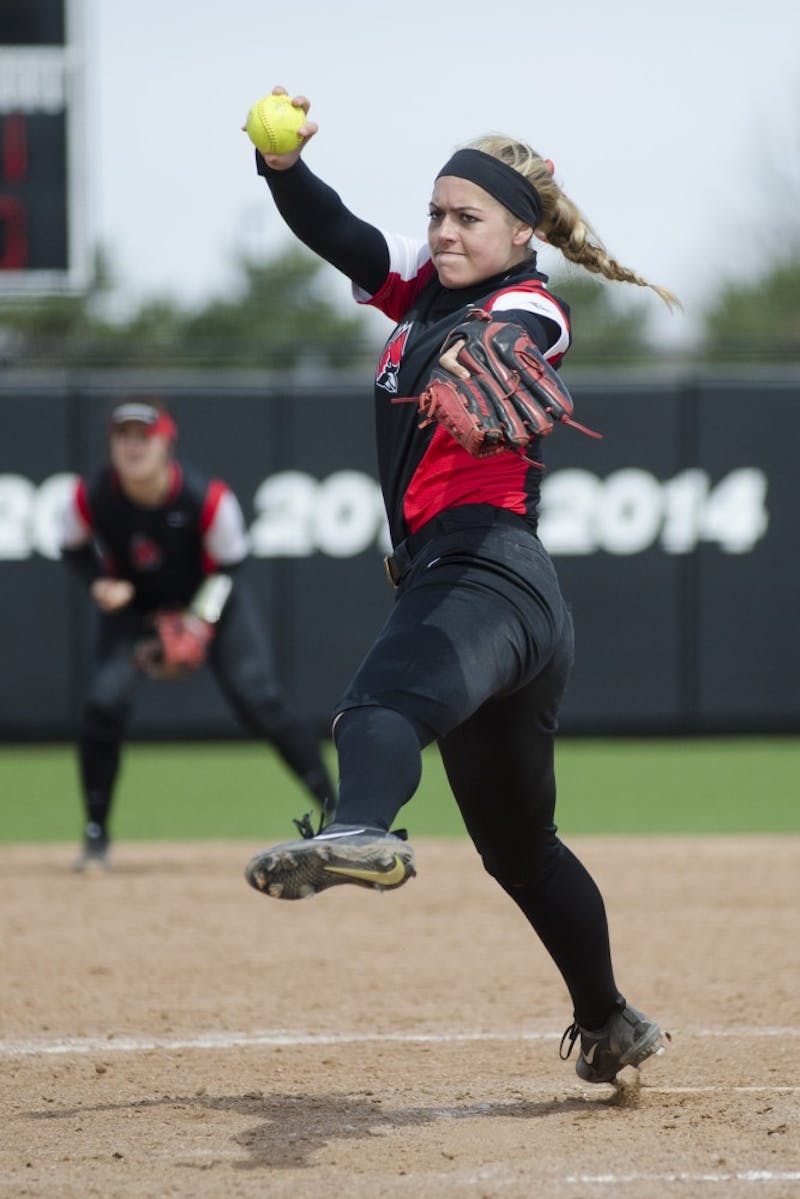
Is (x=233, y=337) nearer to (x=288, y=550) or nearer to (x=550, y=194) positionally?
(x=288, y=550)

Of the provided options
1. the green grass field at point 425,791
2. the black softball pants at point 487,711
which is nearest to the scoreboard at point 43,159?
the green grass field at point 425,791

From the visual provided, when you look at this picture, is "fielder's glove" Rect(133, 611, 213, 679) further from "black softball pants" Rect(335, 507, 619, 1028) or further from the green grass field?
"black softball pants" Rect(335, 507, 619, 1028)

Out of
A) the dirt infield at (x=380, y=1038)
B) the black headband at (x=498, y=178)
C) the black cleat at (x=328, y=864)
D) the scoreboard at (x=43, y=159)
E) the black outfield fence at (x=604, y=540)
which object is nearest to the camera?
the black cleat at (x=328, y=864)

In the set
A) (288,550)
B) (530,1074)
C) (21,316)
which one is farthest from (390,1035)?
(21,316)

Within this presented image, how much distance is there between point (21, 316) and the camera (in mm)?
33000

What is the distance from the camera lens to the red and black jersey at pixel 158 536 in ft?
25.3

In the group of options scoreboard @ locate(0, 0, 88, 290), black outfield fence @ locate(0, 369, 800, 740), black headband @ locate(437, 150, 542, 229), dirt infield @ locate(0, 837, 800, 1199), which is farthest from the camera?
black outfield fence @ locate(0, 369, 800, 740)

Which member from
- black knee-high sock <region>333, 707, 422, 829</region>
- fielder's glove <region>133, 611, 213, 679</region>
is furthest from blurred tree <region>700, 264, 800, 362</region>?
black knee-high sock <region>333, 707, 422, 829</region>

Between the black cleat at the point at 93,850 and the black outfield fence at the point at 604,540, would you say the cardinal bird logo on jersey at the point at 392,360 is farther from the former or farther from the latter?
the black outfield fence at the point at 604,540

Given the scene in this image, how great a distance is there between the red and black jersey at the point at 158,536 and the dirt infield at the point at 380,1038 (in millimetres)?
1264

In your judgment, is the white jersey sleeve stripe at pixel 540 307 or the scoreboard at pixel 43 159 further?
the scoreboard at pixel 43 159

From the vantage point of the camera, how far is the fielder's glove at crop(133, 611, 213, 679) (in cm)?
764

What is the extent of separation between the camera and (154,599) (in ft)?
26.0

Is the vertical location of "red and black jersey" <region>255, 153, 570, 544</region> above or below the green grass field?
above
